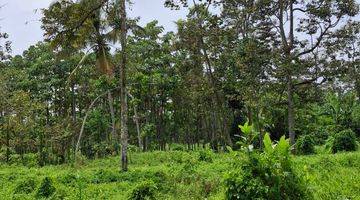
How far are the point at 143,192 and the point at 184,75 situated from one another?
1087 inches

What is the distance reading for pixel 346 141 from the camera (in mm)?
23922

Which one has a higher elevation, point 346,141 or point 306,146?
point 346,141

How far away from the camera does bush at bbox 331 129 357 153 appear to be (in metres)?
23.8

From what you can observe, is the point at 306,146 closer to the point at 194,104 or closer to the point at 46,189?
the point at 46,189

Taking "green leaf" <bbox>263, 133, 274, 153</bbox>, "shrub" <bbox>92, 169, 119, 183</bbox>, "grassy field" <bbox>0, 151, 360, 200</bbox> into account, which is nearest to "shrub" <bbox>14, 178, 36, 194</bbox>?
"grassy field" <bbox>0, 151, 360, 200</bbox>

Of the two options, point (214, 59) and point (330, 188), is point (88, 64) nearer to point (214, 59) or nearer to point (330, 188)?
point (214, 59)

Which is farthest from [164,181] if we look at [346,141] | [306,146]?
[346,141]

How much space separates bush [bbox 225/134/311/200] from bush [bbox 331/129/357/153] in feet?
63.2

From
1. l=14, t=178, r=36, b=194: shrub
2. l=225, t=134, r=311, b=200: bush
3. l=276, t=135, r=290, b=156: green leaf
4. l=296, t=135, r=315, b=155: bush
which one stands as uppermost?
l=276, t=135, r=290, b=156: green leaf

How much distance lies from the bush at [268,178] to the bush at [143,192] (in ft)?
20.5

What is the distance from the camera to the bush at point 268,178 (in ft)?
18.8

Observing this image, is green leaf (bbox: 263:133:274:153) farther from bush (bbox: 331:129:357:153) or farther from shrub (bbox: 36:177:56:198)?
bush (bbox: 331:129:357:153)

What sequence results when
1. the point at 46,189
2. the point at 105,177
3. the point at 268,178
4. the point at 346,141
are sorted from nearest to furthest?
the point at 268,178
the point at 46,189
the point at 105,177
the point at 346,141

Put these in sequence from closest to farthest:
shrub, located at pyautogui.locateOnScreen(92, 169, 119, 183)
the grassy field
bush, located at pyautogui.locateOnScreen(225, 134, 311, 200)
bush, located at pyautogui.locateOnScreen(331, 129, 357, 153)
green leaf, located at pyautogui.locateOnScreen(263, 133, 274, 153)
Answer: bush, located at pyautogui.locateOnScreen(225, 134, 311, 200) < green leaf, located at pyautogui.locateOnScreen(263, 133, 274, 153) < the grassy field < shrub, located at pyautogui.locateOnScreen(92, 169, 119, 183) < bush, located at pyautogui.locateOnScreen(331, 129, 357, 153)
